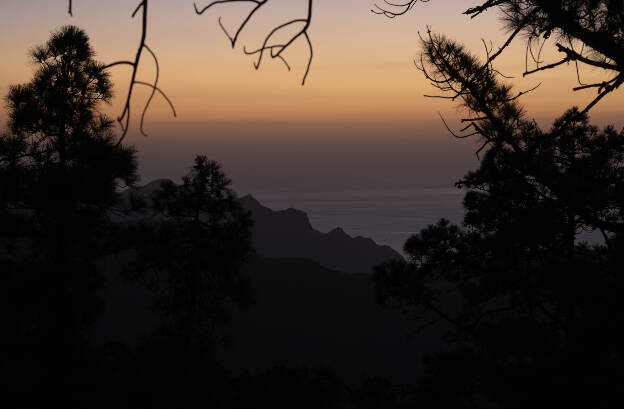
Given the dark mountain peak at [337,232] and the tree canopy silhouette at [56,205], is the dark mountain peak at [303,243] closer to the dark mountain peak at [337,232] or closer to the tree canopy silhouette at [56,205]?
the dark mountain peak at [337,232]

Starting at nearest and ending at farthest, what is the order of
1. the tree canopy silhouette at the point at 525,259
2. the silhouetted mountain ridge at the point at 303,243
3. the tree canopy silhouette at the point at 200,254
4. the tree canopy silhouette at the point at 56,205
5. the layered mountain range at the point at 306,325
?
the tree canopy silhouette at the point at 525,259, the tree canopy silhouette at the point at 56,205, the tree canopy silhouette at the point at 200,254, the layered mountain range at the point at 306,325, the silhouetted mountain ridge at the point at 303,243

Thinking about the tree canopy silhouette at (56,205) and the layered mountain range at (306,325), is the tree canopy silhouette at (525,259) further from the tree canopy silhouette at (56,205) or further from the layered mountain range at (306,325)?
the layered mountain range at (306,325)

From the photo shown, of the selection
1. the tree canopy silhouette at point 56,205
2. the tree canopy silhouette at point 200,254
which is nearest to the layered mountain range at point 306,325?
the tree canopy silhouette at point 200,254

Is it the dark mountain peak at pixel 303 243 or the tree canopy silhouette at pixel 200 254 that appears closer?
the tree canopy silhouette at pixel 200 254

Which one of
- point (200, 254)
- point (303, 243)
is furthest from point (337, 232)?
point (200, 254)

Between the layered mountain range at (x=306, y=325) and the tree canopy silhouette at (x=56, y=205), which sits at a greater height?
the tree canopy silhouette at (x=56, y=205)

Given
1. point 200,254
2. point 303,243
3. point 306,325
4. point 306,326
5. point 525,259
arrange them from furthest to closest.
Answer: point 303,243, point 306,325, point 306,326, point 200,254, point 525,259

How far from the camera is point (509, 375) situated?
5.53 meters

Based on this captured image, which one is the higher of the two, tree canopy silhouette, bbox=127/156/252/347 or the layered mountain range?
tree canopy silhouette, bbox=127/156/252/347

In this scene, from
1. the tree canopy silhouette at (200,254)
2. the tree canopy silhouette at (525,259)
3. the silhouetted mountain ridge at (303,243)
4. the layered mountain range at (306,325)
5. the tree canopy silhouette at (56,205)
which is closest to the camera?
the tree canopy silhouette at (525,259)

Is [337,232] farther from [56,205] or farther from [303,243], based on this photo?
[56,205]

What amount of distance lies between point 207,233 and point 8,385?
4.69 m

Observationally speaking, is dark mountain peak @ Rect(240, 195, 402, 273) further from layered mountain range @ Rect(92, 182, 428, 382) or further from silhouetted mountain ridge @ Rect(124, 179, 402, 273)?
layered mountain range @ Rect(92, 182, 428, 382)

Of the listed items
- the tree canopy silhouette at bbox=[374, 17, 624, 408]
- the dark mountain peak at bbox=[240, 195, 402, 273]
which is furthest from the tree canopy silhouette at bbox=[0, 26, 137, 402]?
the dark mountain peak at bbox=[240, 195, 402, 273]
